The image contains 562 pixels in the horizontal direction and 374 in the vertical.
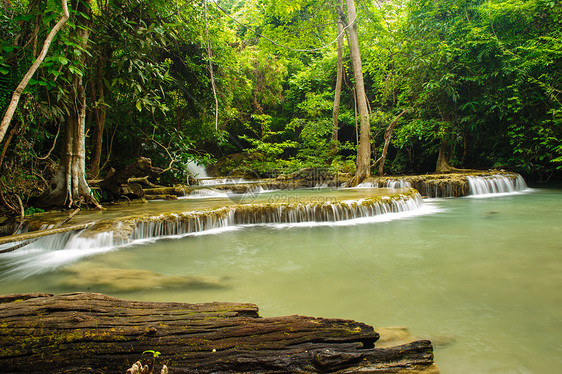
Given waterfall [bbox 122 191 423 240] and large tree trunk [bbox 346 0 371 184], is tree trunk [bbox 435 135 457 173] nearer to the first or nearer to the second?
large tree trunk [bbox 346 0 371 184]

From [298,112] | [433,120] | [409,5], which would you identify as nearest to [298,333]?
[433,120]

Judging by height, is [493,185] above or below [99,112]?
below

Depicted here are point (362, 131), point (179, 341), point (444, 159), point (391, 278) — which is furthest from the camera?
point (444, 159)

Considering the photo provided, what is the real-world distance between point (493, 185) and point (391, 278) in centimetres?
916

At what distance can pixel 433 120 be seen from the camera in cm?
1144

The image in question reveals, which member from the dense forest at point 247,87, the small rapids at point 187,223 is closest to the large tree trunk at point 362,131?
the dense forest at point 247,87

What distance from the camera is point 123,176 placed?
715 cm

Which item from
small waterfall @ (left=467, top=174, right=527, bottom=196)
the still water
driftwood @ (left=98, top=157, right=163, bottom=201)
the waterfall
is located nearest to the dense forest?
driftwood @ (left=98, top=157, right=163, bottom=201)

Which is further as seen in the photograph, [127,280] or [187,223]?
[187,223]

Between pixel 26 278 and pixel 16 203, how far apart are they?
314cm

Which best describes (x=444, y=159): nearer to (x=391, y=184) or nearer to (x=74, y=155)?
(x=391, y=184)

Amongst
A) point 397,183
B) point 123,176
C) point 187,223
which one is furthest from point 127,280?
point 397,183

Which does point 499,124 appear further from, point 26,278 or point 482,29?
point 26,278

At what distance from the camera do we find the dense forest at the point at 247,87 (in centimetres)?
514
